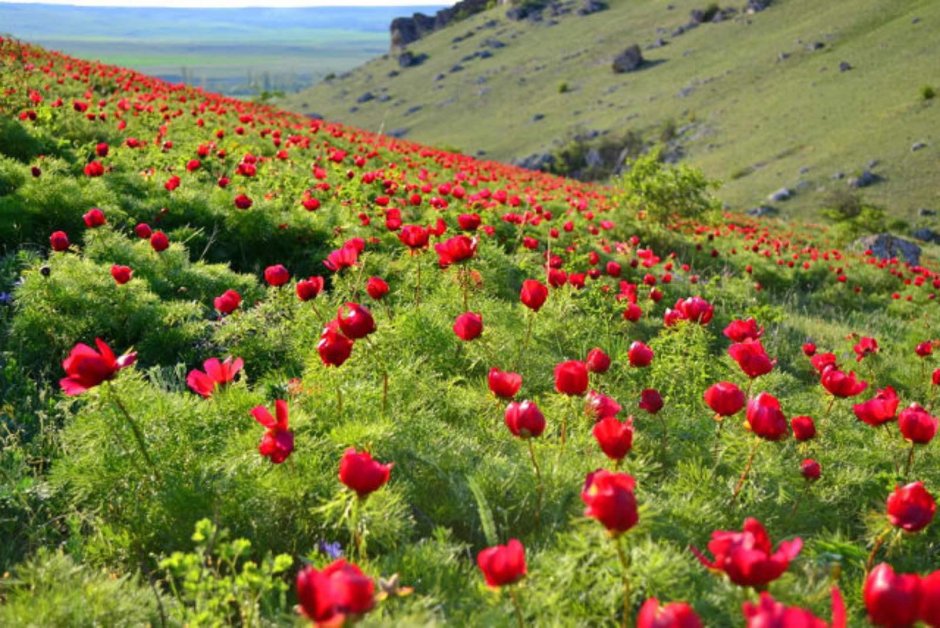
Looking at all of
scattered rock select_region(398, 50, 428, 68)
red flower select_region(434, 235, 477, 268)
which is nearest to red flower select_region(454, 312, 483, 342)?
red flower select_region(434, 235, 477, 268)

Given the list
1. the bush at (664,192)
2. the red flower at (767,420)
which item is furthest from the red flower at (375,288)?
the bush at (664,192)

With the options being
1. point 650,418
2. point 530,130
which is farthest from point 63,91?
point 530,130

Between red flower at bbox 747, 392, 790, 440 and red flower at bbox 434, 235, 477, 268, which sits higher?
red flower at bbox 434, 235, 477, 268

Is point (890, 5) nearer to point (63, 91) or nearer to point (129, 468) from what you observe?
point (63, 91)

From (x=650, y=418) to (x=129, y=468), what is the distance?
2.59m

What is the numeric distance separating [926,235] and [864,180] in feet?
27.6

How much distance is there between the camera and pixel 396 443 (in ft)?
9.39

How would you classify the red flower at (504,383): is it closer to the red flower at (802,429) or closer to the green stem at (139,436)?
the red flower at (802,429)

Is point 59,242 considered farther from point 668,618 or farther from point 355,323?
point 668,618

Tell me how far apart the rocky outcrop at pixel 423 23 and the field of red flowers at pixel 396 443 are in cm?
13371

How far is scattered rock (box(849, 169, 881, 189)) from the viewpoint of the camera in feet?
122

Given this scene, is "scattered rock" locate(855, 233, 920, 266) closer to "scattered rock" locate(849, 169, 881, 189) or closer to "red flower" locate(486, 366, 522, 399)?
"scattered rock" locate(849, 169, 881, 189)

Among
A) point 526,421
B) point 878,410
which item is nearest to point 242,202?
point 526,421

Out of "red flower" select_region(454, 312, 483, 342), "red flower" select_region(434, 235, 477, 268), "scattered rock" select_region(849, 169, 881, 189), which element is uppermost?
"red flower" select_region(434, 235, 477, 268)
